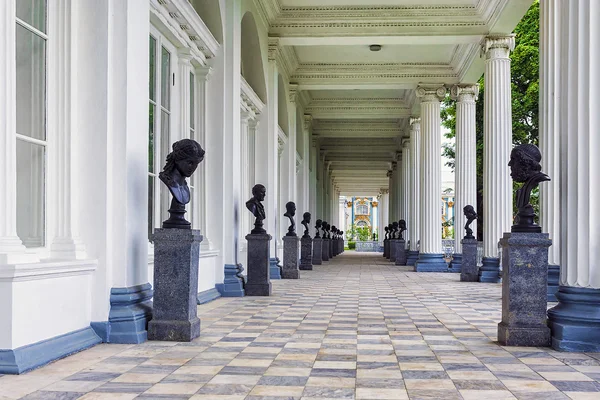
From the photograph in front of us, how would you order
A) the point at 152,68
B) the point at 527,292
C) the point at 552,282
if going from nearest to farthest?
1. the point at 527,292
2. the point at 152,68
3. the point at 552,282

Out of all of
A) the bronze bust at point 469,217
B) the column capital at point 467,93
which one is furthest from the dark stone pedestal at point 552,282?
the column capital at point 467,93

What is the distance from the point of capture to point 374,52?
20922 millimetres

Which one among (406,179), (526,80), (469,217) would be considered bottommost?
(469,217)

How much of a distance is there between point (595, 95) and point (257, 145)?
11046mm

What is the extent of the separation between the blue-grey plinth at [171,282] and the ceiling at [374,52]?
32.0 ft

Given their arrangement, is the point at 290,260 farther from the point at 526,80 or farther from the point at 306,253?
the point at 526,80

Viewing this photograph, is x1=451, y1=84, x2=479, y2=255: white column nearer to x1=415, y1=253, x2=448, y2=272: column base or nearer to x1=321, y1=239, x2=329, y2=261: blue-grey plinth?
x1=415, y1=253, x2=448, y2=272: column base

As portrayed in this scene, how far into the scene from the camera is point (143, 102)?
7230mm

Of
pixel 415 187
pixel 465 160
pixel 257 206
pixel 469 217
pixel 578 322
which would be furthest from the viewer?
pixel 415 187

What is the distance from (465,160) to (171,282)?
15.5m

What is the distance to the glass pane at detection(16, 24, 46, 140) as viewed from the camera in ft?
19.0

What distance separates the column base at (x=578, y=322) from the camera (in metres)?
6.29

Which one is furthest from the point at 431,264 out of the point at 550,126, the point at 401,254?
the point at 550,126

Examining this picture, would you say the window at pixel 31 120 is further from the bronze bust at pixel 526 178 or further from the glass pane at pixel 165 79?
the bronze bust at pixel 526 178
